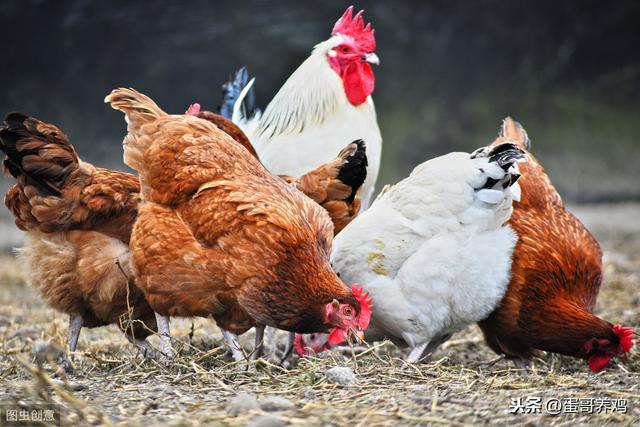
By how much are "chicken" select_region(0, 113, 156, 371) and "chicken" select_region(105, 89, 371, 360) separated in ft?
0.93

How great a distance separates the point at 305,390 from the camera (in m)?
3.06

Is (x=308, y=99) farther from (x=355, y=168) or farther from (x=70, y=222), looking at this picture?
(x=70, y=222)

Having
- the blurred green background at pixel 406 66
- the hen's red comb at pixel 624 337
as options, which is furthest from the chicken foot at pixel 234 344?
the blurred green background at pixel 406 66

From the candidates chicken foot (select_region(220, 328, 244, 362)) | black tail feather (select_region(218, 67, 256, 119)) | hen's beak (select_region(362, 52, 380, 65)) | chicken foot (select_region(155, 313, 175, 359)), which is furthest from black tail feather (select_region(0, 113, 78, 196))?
hen's beak (select_region(362, 52, 380, 65))

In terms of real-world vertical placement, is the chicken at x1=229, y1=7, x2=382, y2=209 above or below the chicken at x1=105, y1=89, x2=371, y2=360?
above

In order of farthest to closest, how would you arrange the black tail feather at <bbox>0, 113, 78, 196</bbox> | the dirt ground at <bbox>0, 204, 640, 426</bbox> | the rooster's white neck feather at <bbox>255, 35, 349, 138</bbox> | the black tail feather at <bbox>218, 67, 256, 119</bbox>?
the black tail feather at <bbox>218, 67, 256, 119</bbox> → the rooster's white neck feather at <bbox>255, 35, 349, 138</bbox> → the black tail feather at <bbox>0, 113, 78, 196</bbox> → the dirt ground at <bbox>0, 204, 640, 426</bbox>

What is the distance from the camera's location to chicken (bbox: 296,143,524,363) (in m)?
3.84

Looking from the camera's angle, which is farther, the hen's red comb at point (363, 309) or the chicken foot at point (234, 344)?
the chicken foot at point (234, 344)

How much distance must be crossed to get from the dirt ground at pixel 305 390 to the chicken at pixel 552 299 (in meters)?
0.14

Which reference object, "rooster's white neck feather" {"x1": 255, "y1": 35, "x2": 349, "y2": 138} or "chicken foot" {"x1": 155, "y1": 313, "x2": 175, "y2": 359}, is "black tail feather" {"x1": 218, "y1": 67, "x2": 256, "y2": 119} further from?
"chicken foot" {"x1": 155, "y1": 313, "x2": 175, "y2": 359}

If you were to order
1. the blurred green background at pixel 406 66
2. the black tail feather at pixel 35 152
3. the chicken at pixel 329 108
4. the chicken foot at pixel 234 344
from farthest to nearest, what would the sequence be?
the blurred green background at pixel 406 66, the chicken at pixel 329 108, the black tail feather at pixel 35 152, the chicken foot at pixel 234 344

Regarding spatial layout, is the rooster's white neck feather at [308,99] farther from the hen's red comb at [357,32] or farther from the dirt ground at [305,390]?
the dirt ground at [305,390]

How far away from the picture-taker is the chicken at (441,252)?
384cm

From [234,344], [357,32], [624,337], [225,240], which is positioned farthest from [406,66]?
[225,240]
